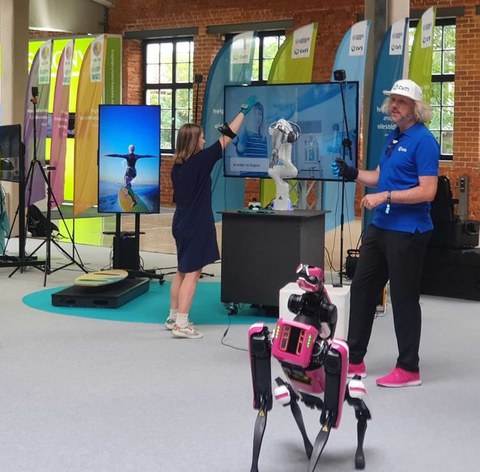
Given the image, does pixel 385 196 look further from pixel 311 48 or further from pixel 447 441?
pixel 311 48

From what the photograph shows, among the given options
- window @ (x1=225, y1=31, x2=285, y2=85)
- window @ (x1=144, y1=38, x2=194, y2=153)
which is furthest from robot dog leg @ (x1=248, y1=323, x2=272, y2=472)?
window @ (x1=144, y1=38, x2=194, y2=153)

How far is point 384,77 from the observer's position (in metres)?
7.04

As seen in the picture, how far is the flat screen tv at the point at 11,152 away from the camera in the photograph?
317 inches

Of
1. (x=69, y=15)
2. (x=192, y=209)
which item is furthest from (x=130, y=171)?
(x=69, y=15)

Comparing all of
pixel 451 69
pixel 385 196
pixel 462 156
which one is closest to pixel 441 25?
pixel 451 69

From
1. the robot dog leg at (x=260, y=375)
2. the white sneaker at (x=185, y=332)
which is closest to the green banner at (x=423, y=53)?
the white sneaker at (x=185, y=332)

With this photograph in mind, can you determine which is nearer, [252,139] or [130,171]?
[252,139]

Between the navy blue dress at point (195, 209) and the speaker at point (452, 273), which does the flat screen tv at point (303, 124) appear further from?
the navy blue dress at point (195, 209)

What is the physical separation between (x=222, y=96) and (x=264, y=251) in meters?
3.16

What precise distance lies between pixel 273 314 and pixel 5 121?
5750mm

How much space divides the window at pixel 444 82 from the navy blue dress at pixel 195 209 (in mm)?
8118

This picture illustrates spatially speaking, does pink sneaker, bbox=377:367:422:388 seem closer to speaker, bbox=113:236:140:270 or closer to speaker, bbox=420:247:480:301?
speaker, bbox=420:247:480:301

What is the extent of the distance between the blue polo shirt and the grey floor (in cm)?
81

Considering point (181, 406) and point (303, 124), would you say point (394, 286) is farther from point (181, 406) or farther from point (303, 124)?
point (303, 124)
